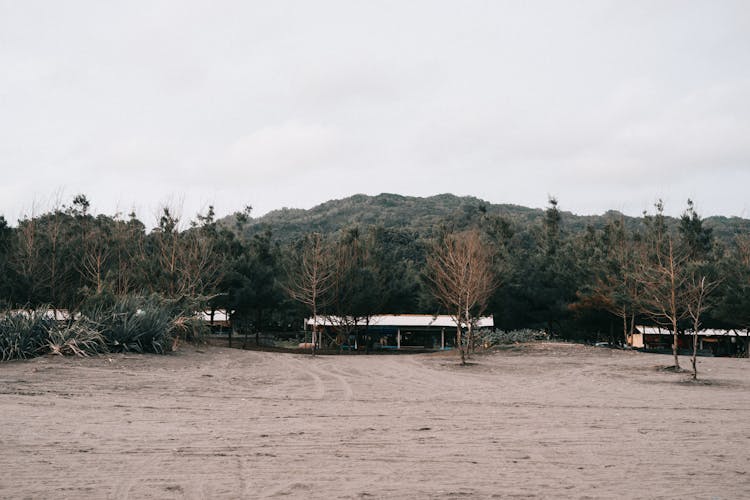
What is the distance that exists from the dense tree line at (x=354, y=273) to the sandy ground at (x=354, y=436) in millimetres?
8980

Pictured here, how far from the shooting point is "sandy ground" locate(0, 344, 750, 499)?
18.7 feet

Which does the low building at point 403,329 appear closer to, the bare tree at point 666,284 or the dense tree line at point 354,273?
the dense tree line at point 354,273

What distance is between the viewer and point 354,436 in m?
8.05

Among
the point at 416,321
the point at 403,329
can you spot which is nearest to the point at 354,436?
the point at 416,321

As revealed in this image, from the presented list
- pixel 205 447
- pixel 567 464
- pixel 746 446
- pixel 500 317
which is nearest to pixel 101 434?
pixel 205 447

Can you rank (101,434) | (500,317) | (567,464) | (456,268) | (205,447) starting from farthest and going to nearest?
1. (500,317)
2. (456,268)
3. (101,434)
4. (205,447)
5. (567,464)

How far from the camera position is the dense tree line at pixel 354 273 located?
2994 centimetres

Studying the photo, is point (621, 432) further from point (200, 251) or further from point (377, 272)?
point (377, 272)

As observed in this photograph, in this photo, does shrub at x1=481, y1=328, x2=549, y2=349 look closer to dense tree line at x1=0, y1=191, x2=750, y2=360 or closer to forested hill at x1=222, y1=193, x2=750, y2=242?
dense tree line at x1=0, y1=191, x2=750, y2=360

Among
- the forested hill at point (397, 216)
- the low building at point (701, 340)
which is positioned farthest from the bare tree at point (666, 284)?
the forested hill at point (397, 216)

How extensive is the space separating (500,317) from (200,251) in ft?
73.2

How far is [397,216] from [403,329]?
74.3 m

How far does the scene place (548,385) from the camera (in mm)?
15703

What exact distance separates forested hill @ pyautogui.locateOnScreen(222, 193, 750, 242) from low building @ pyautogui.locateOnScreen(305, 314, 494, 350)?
130 ft
